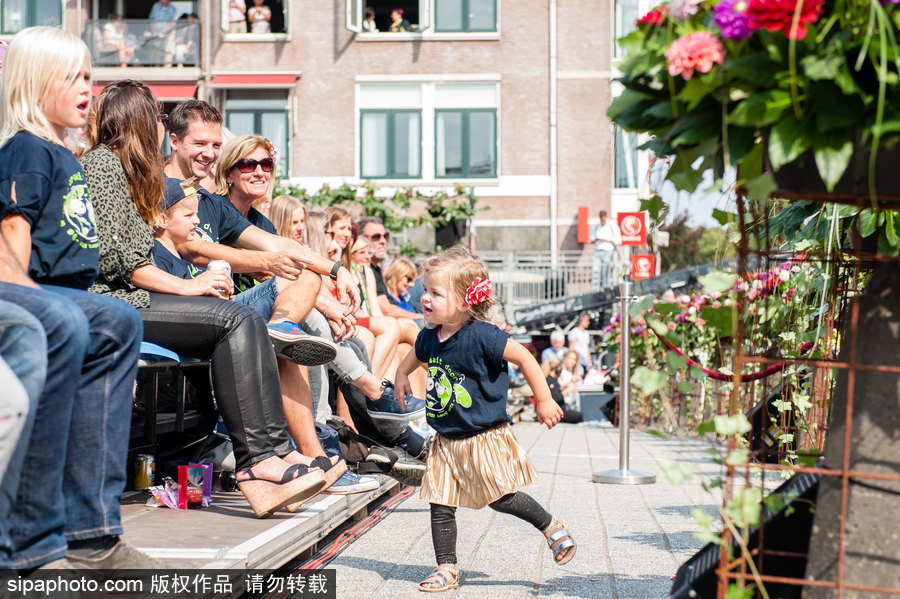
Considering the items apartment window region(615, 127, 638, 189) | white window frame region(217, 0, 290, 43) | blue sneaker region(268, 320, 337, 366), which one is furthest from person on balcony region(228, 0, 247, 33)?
blue sneaker region(268, 320, 337, 366)

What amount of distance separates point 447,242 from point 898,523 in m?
22.9

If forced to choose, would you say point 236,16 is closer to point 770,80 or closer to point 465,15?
point 465,15

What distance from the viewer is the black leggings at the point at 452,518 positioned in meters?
4.12

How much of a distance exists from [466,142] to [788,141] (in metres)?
25.1

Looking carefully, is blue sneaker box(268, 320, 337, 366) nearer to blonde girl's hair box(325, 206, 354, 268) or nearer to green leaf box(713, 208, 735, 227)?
green leaf box(713, 208, 735, 227)

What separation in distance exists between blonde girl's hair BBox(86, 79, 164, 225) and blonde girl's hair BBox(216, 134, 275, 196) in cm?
124

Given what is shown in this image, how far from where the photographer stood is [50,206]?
307 centimetres

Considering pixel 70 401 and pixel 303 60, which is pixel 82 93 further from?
pixel 303 60

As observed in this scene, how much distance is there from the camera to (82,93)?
3199 millimetres

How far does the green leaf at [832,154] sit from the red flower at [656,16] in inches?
16.1

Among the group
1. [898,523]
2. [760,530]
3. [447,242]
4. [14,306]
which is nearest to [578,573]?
[760,530]

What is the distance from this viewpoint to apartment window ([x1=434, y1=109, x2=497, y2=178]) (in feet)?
87.6

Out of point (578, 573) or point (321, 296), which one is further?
point (321, 296)

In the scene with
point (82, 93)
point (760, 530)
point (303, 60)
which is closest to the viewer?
point (760, 530)
